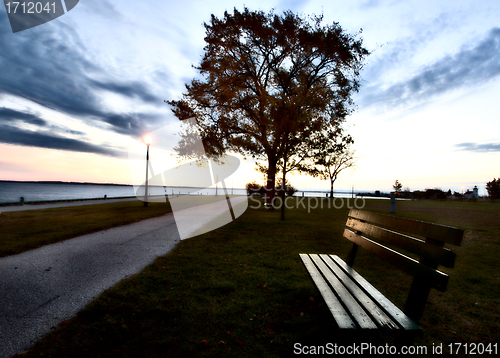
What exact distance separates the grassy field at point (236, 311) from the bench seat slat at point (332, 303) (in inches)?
18.1

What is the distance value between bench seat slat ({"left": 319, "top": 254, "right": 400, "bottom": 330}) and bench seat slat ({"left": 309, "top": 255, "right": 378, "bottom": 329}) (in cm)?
Answer: 4

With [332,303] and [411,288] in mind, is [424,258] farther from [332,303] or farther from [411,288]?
[332,303]

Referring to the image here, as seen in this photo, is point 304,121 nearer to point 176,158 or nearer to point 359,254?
point 359,254

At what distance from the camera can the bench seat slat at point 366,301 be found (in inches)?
73.8

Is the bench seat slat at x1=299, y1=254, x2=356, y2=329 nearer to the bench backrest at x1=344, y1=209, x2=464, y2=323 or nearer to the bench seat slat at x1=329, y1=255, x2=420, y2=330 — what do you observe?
the bench seat slat at x1=329, y1=255, x2=420, y2=330

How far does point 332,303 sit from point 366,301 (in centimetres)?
31

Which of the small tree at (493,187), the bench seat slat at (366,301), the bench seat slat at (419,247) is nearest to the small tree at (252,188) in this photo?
the bench seat slat at (366,301)

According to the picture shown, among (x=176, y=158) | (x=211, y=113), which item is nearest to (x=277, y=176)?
(x=211, y=113)

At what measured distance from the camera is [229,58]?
46.4 feet

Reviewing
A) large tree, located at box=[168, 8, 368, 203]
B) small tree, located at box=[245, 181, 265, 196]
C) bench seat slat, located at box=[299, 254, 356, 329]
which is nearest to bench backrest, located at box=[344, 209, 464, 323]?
bench seat slat, located at box=[299, 254, 356, 329]

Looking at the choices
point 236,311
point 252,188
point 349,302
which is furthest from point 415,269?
point 252,188

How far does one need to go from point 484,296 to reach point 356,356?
2.67 meters

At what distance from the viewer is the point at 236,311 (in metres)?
3.01

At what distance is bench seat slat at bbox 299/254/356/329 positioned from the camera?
6.36ft
